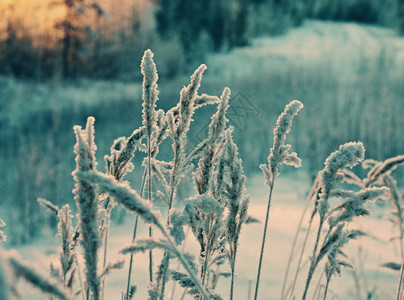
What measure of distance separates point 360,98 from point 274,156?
→ 28.8ft

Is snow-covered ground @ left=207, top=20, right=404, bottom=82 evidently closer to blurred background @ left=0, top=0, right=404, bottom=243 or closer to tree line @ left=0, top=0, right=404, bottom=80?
blurred background @ left=0, top=0, right=404, bottom=243

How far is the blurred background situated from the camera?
19.2 ft

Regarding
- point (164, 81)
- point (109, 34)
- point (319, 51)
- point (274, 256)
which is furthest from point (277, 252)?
point (319, 51)

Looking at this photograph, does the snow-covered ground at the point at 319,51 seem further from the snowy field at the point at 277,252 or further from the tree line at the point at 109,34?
the snowy field at the point at 277,252

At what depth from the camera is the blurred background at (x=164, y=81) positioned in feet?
19.2

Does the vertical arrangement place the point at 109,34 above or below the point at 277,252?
above

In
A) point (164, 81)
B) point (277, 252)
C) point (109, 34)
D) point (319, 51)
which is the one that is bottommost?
point (164, 81)

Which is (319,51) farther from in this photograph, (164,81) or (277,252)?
(277,252)

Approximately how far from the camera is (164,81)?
13.7m

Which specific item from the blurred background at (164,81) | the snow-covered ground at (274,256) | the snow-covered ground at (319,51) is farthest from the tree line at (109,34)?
the snow-covered ground at (274,256)

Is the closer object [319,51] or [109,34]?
[109,34]

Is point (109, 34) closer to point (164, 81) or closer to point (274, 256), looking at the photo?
point (164, 81)

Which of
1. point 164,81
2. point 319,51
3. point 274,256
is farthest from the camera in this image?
point 319,51

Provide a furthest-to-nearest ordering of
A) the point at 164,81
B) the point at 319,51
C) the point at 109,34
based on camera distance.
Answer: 1. the point at 319,51
2. the point at 164,81
3. the point at 109,34
